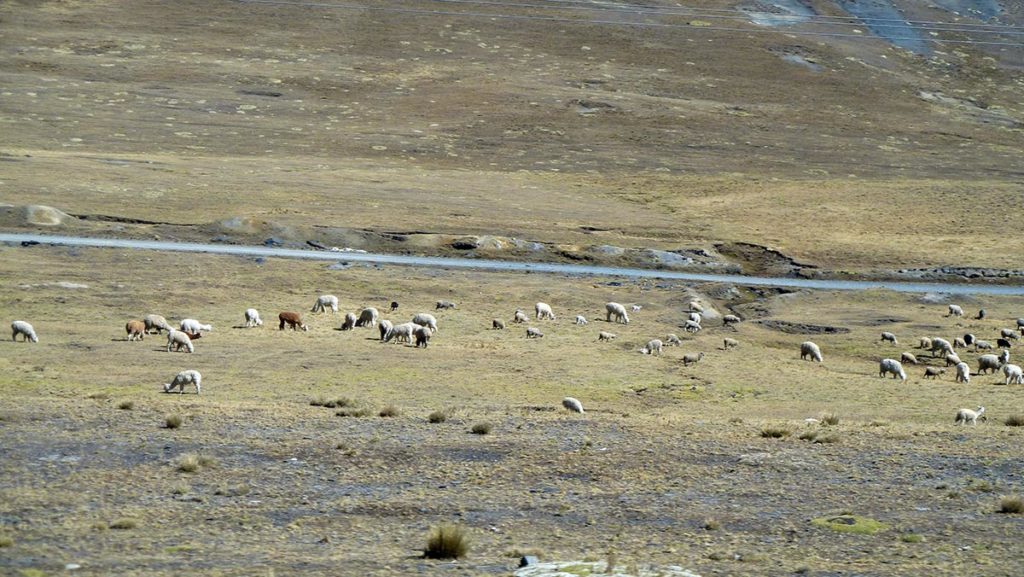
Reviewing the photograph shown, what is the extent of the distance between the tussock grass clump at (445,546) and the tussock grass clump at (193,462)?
4852 millimetres

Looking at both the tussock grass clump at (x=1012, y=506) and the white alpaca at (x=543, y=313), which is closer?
the tussock grass clump at (x=1012, y=506)

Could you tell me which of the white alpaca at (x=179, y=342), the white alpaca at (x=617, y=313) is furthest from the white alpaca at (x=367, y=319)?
the white alpaca at (x=179, y=342)

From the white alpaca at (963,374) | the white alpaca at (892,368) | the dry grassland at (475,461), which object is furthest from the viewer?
the white alpaca at (892,368)

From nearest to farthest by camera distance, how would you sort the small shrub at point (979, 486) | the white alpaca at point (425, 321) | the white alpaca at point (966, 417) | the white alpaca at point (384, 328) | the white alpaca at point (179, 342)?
the small shrub at point (979, 486)
the white alpaca at point (966, 417)
the white alpaca at point (179, 342)
the white alpaca at point (384, 328)
the white alpaca at point (425, 321)

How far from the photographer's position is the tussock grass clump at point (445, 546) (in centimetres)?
1464

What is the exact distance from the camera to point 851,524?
16.6 meters

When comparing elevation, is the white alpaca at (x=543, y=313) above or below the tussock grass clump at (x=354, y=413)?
below

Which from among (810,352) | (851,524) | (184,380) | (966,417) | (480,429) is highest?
(851,524)

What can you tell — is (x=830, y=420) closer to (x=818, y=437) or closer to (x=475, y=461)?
(x=818, y=437)

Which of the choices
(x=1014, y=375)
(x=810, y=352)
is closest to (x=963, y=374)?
(x=1014, y=375)

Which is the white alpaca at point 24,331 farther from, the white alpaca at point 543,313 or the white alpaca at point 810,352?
the white alpaca at point 810,352

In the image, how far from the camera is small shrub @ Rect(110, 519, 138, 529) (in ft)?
50.6

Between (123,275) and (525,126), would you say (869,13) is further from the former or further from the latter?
(123,275)

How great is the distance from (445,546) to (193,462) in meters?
5.20
